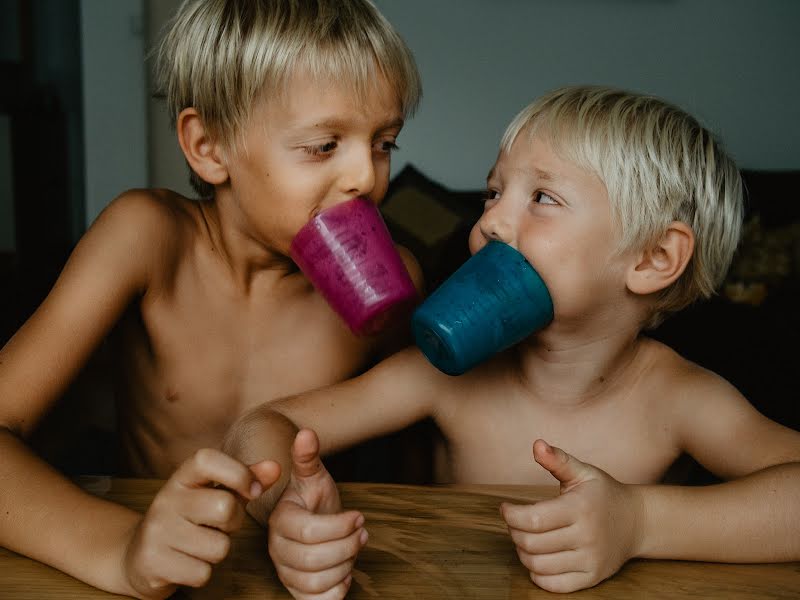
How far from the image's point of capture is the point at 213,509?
0.61 metres

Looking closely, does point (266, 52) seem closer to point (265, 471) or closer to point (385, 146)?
point (385, 146)

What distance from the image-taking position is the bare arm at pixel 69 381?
0.68 meters

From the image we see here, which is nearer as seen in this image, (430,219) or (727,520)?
(727,520)

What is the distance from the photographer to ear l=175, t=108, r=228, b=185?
1.12 m

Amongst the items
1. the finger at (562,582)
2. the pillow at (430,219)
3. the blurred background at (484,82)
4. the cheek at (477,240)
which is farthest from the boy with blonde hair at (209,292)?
the blurred background at (484,82)

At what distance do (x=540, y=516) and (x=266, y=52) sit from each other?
0.67 meters

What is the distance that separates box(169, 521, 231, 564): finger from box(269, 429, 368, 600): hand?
2.3 inches

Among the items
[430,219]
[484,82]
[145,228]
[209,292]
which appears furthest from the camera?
[484,82]

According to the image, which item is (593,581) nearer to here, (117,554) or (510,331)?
(510,331)

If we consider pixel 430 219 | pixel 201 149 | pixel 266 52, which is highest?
pixel 266 52

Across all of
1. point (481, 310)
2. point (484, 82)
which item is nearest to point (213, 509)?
point (481, 310)

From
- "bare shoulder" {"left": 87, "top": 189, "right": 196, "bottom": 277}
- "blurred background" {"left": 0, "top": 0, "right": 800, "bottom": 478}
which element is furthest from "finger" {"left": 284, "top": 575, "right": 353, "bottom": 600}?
"blurred background" {"left": 0, "top": 0, "right": 800, "bottom": 478}

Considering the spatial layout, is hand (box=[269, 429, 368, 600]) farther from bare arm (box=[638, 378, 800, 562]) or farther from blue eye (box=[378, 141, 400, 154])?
blue eye (box=[378, 141, 400, 154])

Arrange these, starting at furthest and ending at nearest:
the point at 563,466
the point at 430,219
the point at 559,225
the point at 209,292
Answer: the point at 430,219
the point at 209,292
the point at 559,225
the point at 563,466
